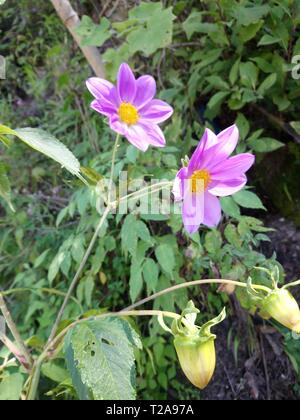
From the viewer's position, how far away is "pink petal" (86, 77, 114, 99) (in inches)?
26.4

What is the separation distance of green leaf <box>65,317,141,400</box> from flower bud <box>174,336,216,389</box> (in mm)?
68

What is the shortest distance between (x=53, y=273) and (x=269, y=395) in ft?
1.89

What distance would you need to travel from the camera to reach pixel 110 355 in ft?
1.69

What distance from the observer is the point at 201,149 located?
0.56 metres

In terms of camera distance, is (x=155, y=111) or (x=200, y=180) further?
(x=155, y=111)

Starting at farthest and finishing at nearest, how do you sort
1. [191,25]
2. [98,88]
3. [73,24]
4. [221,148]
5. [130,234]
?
[73,24] → [191,25] → [130,234] → [98,88] → [221,148]

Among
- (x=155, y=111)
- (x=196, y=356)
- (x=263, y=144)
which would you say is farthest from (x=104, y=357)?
(x=263, y=144)

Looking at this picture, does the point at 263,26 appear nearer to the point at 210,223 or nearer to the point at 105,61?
the point at 105,61

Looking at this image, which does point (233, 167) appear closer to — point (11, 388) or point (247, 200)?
point (247, 200)

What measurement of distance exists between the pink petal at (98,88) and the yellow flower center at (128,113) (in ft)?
0.12

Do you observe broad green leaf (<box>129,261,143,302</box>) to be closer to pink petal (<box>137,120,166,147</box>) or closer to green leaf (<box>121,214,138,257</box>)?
green leaf (<box>121,214,138,257</box>)

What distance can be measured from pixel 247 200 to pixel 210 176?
23 cm

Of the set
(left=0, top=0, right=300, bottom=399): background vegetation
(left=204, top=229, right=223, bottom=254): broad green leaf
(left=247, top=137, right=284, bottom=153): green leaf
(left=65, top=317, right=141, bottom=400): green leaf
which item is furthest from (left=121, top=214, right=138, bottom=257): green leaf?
(left=247, top=137, right=284, bottom=153): green leaf

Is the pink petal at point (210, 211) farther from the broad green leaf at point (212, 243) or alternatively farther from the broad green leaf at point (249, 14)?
Result: the broad green leaf at point (249, 14)
